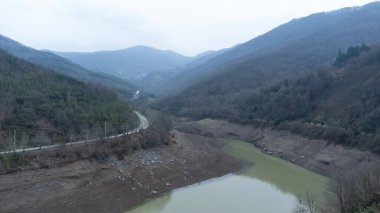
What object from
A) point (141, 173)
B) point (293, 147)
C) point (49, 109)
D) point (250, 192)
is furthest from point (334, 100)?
point (49, 109)

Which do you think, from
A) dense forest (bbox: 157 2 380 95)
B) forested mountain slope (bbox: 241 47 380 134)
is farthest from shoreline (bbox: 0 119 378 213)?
dense forest (bbox: 157 2 380 95)

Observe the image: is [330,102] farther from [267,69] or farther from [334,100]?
[267,69]

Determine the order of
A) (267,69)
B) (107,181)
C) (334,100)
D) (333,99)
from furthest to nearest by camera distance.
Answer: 1. (267,69)
2. (333,99)
3. (334,100)
4. (107,181)

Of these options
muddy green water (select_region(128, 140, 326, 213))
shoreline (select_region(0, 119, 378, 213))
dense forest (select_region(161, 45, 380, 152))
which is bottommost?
muddy green water (select_region(128, 140, 326, 213))

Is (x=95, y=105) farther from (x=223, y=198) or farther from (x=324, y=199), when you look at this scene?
(x=324, y=199)

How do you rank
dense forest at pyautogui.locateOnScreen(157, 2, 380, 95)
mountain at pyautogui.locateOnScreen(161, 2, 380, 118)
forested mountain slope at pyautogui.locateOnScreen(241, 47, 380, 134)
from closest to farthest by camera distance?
forested mountain slope at pyautogui.locateOnScreen(241, 47, 380, 134), mountain at pyautogui.locateOnScreen(161, 2, 380, 118), dense forest at pyautogui.locateOnScreen(157, 2, 380, 95)

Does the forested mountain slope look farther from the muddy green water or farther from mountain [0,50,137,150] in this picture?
mountain [0,50,137,150]
